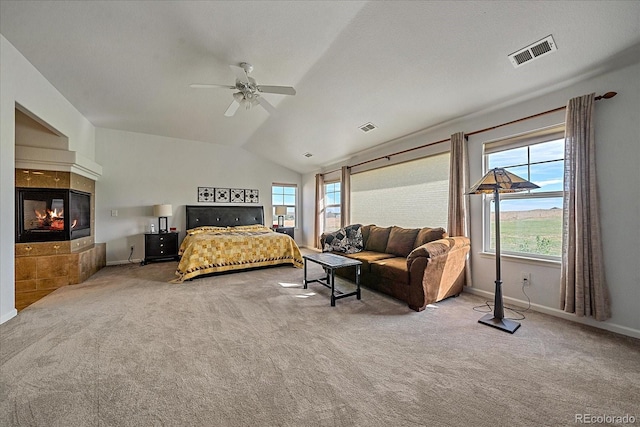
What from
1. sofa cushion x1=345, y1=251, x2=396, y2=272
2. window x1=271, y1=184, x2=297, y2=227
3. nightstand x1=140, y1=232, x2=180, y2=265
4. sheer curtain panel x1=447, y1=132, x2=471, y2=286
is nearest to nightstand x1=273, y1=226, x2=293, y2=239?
window x1=271, y1=184, x2=297, y2=227

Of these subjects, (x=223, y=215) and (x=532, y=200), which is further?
(x=223, y=215)

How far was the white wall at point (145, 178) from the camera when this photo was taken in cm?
564

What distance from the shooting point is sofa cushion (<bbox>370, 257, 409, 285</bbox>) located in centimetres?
315

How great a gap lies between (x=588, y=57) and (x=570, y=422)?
3.00 metres

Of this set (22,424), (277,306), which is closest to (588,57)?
(277,306)

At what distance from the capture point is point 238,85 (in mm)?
3197

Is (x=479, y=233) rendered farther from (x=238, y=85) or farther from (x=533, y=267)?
(x=238, y=85)

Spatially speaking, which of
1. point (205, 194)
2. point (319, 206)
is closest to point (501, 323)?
point (319, 206)

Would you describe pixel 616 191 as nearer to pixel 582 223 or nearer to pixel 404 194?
pixel 582 223

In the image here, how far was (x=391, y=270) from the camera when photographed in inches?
131

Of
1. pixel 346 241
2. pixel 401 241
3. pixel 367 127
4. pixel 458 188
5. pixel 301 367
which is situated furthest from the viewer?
pixel 346 241

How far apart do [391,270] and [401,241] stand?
36.5 inches

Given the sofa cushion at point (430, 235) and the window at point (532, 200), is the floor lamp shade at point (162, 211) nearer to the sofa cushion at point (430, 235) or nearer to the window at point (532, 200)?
the sofa cushion at point (430, 235)

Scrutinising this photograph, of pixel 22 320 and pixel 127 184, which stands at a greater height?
pixel 127 184
